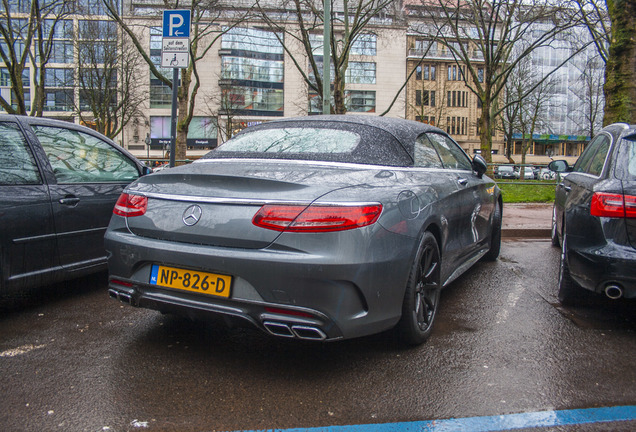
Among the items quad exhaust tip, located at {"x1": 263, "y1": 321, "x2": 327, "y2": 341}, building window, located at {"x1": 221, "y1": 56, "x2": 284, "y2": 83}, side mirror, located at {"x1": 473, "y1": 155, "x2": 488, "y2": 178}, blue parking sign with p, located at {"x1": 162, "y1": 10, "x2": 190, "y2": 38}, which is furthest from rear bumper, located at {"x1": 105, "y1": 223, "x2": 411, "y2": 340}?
building window, located at {"x1": 221, "y1": 56, "x2": 284, "y2": 83}

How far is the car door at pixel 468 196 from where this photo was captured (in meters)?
4.24

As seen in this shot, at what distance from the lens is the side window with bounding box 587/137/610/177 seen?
403 cm

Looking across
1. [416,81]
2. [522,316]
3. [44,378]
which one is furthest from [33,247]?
[416,81]

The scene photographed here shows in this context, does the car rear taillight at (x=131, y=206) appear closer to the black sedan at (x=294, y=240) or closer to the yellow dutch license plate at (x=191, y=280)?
the black sedan at (x=294, y=240)

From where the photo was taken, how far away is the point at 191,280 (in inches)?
108

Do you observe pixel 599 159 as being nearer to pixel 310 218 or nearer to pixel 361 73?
pixel 310 218

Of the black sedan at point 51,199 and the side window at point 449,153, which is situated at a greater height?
the side window at point 449,153

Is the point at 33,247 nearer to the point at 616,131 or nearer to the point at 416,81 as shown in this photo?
the point at 616,131

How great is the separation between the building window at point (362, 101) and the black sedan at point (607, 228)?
64523mm

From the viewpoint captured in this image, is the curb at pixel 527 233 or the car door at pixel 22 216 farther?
the curb at pixel 527 233

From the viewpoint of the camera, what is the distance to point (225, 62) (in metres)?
62.8

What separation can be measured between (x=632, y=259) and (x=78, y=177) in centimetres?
421

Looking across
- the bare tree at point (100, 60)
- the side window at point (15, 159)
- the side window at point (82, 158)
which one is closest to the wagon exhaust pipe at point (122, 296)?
the side window at point (15, 159)

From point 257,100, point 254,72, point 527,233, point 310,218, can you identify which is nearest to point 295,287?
point 310,218
